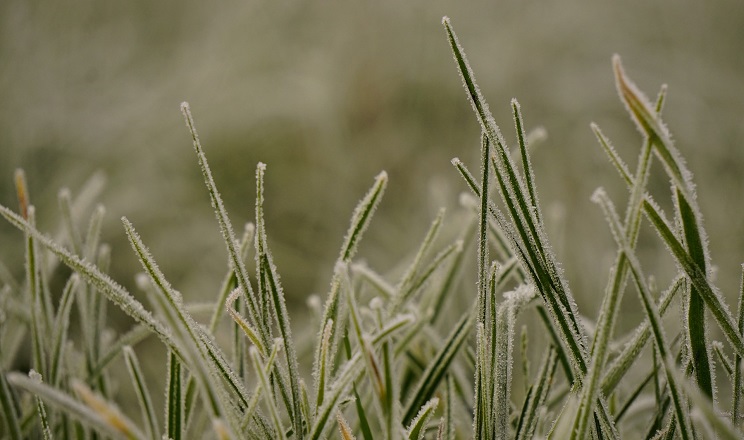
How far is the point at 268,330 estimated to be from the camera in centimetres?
27

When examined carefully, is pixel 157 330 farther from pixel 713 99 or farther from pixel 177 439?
pixel 713 99

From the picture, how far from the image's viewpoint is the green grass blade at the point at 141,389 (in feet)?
0.97

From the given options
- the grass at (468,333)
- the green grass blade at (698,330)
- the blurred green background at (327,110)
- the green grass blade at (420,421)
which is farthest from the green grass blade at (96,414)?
the blurred green background at (327,110)

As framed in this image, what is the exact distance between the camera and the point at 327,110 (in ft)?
3.26

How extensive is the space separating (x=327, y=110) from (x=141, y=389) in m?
0.74

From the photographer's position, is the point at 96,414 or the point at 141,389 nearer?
the point at 96,414

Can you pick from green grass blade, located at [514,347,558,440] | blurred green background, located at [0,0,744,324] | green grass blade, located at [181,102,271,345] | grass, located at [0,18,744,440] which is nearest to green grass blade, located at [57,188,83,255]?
grass, located at [0,18,744,440]

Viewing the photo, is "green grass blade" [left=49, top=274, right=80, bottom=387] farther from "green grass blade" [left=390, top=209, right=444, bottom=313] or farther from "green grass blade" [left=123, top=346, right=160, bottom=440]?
"green grass blade" [left=390, top=209, right=444, bottom=313]

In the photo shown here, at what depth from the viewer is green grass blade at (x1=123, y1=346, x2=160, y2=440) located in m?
0.30

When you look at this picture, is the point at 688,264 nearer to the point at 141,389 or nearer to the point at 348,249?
the point at 348,249

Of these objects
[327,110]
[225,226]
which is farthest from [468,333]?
[327,110]

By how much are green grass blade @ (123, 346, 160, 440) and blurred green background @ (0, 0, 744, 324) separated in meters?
0.45

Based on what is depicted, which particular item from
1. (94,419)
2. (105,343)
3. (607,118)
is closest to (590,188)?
(607,118)

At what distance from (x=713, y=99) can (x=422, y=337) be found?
86 centimetres
